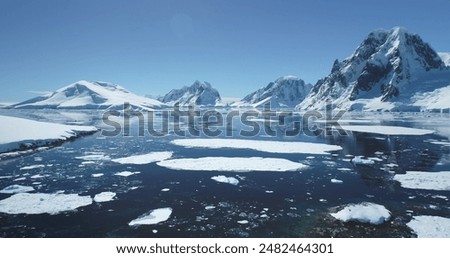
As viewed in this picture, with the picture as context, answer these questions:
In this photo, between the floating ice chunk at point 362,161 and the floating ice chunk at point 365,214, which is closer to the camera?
the floating ice chunk at point 365,214

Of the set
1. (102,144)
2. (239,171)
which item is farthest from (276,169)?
(102,144)

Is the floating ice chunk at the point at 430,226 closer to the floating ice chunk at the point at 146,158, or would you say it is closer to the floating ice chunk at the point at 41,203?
the floating ice chunk at the point at 41,203

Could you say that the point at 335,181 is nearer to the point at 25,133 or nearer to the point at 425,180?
the point at 425,180

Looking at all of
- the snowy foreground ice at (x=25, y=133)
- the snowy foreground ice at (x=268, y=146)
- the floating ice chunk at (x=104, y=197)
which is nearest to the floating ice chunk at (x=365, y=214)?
the floating ice chunk at (x=104, y=197)

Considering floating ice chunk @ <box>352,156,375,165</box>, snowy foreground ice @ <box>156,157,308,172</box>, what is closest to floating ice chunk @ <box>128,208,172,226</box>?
snowy foreground ice @ <box>156,157,308,172</box>
